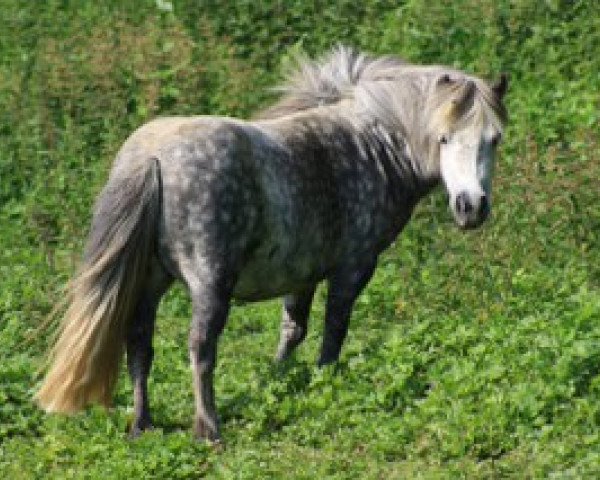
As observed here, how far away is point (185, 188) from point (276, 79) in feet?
24.8

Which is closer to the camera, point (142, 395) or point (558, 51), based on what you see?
point (142, 395)

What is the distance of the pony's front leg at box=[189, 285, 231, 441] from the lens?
8766 millimetres

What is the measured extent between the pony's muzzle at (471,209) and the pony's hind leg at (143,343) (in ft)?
5.70

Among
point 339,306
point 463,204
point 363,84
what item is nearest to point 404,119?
point 363,84

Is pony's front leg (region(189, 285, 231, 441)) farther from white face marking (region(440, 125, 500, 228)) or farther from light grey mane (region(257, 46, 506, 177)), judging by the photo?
light grey mane (region(257, 46, 506, 177))

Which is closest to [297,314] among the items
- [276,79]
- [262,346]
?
[262,346]

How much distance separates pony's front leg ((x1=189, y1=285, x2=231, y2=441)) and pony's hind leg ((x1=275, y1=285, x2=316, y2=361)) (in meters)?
1.63

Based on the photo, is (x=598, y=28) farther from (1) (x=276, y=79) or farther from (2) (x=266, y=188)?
(2) (x=266, y=188)

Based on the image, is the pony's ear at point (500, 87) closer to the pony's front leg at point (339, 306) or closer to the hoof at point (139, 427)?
the pony's front leg at point (339, 306)

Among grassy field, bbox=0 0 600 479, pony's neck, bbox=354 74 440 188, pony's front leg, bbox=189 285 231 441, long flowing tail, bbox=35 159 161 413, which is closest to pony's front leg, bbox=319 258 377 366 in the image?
grassy field, bbox=0 0 600 479

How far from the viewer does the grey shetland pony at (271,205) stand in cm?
875

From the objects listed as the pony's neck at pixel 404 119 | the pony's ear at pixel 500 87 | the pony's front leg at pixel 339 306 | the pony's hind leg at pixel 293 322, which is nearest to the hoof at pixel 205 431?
the pony's front leg at pixel 339 306

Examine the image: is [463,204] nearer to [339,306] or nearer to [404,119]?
[404,119]

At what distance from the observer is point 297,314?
34.5ft
